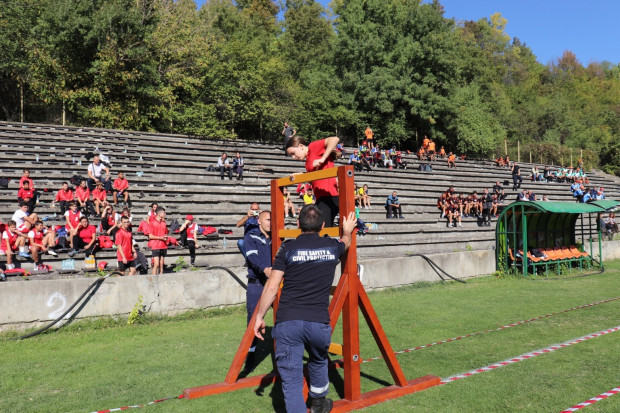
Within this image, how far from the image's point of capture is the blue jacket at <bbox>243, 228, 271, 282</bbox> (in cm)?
691

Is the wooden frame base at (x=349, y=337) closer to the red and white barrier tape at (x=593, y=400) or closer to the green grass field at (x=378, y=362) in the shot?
the green grass field at (x=378, y=362)

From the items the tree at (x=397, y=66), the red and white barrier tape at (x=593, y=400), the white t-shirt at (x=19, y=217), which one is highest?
the tree at (x=397, y=66)

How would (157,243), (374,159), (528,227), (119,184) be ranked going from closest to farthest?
(157,243) → (528,227) → (119,184) → (374,159)

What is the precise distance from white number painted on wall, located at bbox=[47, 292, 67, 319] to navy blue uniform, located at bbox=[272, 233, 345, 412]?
6.48 m

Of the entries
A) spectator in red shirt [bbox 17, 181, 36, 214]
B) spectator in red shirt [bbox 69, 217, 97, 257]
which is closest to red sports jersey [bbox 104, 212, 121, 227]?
spectator in red shirt [bbox 69, 217, 97, 257]

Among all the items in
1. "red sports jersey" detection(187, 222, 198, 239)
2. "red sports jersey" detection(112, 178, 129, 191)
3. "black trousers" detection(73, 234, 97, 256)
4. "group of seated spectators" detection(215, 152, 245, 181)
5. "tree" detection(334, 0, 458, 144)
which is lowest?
"black trousers" detection(73, 234, 97, 256)

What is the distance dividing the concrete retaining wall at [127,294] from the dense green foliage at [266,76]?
22.7 metres

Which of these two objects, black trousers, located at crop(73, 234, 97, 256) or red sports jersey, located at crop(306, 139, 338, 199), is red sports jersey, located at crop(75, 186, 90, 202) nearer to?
black trousers, located at crop(73, 234, 97, 256)

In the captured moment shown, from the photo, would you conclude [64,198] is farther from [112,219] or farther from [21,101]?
[21,101]

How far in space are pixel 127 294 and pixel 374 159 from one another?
23355 mm

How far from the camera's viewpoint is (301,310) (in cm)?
451

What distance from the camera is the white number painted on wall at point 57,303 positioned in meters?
9.58

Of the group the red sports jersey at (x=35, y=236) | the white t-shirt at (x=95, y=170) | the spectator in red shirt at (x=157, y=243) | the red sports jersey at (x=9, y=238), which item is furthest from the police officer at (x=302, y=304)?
the white t-shirt at (x=95, y=170)

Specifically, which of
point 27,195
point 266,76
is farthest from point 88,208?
point 266,76
